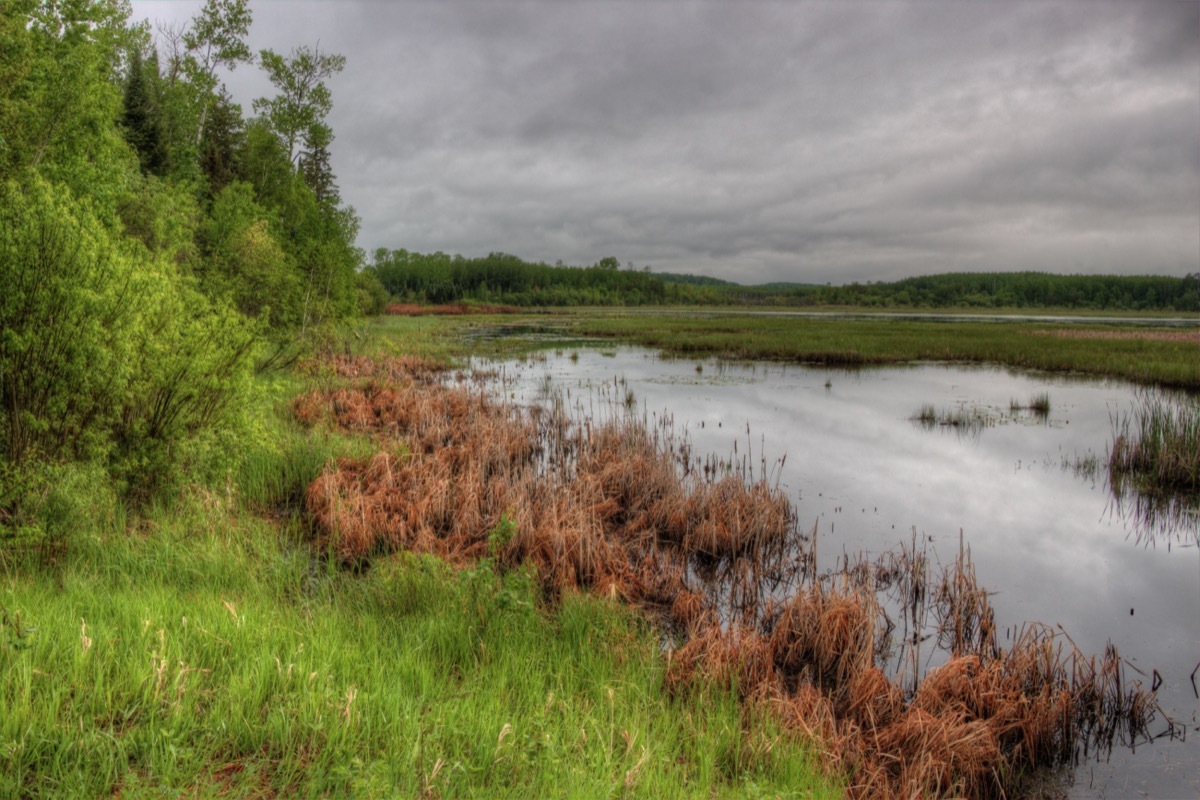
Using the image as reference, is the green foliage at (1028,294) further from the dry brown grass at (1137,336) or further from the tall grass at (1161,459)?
the tall grass at (1161,459)

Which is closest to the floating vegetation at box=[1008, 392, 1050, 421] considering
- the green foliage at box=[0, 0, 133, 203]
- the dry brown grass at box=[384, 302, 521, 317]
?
the green foliage at box=[0, 0, 133, 203]

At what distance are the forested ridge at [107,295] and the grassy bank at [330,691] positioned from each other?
91cm

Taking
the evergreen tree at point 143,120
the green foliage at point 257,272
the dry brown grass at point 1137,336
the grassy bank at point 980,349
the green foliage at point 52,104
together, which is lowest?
the grassy bank at point 980,349

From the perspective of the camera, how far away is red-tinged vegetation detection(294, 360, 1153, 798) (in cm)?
494

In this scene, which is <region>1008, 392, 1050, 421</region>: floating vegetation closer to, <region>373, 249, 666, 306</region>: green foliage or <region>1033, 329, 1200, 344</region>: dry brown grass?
<region>1033, 329, 1200, 344</region>: dry brown grass

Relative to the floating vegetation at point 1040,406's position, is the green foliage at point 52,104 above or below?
above

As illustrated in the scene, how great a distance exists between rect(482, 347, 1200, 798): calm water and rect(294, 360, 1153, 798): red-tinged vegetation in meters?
0.62

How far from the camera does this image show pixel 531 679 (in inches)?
184

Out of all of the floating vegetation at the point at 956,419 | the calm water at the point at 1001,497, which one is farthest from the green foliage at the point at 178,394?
the floating vegetation at the point at 956,419

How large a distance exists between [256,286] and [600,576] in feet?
62.9

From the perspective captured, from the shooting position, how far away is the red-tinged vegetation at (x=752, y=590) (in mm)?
4938

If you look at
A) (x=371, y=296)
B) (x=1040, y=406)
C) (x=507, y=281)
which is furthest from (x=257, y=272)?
(x=507, y=281)

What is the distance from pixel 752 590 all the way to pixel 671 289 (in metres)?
178

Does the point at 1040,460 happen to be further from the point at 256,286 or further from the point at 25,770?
the point at 256,286
